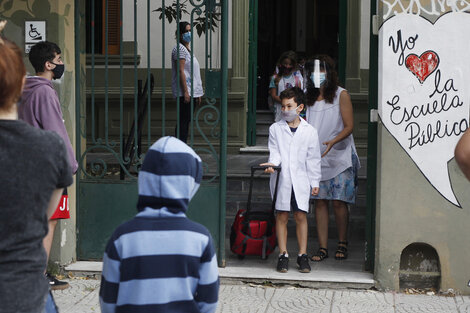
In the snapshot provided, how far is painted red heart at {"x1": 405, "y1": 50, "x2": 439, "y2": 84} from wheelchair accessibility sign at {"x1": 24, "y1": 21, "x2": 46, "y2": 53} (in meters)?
3.00

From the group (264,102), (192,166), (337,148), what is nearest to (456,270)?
(337,148)

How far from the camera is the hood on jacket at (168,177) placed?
3.12 m

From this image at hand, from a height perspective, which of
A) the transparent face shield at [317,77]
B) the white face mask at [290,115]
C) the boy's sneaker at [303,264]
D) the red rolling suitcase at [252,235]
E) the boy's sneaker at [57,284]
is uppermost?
the transparent face shield at [317,77]

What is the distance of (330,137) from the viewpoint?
24.8 feet

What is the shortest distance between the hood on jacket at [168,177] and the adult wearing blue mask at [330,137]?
14.5 feet

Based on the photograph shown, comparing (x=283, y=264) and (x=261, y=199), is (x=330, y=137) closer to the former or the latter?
(x=283, y=264)

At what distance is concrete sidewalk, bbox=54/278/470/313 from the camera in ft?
20.2

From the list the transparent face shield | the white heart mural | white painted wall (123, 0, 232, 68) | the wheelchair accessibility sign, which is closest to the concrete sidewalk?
the white heart mural

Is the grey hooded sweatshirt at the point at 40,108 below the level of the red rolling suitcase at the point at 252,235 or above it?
above

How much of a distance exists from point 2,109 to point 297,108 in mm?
4462

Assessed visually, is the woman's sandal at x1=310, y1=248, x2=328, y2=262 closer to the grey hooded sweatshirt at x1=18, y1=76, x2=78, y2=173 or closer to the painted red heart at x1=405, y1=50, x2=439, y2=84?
the painted red heart at x1=405, y1=50, x2=439, y2=84

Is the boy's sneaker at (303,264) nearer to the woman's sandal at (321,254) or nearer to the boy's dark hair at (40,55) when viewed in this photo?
the woman's sandal at (321,254)

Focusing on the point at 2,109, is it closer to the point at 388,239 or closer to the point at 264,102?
the point at 388,239

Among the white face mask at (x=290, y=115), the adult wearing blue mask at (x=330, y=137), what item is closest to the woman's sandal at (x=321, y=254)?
the adult wearing blue mask at (x=330, y=137)
